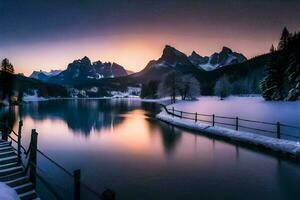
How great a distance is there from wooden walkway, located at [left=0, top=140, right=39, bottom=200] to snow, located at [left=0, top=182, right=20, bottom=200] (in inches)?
12.6

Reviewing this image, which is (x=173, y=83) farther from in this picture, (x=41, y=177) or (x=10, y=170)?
(x=41, y=177)

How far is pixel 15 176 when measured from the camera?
1136 cm

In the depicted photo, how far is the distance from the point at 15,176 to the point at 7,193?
2401mm

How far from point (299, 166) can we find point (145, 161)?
30.5ft

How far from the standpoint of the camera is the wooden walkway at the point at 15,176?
32.9ft

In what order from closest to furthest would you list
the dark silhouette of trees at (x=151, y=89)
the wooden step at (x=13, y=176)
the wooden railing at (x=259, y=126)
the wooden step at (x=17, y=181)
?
the wooden step at (x=17, y=181) < the wooden step at (x=13, y=176) < the wooden railing at (x=259, y=126) < the dark silhouette of trees at (x=151, y=89)

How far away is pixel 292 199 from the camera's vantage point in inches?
395

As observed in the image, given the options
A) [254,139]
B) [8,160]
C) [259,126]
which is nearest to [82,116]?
[259,126]

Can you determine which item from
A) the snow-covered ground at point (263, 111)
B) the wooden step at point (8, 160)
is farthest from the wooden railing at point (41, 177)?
the snow-covered ground at point (263, 111)

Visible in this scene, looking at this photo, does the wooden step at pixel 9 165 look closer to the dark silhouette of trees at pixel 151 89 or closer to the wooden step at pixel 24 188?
the wooden step at pixel 24 188

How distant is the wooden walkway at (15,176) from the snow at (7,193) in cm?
32

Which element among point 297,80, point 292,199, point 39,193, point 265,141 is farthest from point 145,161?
point 297,80

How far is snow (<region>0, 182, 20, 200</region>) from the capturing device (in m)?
8.74

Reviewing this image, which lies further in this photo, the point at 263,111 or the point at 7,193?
the point at 263,111
